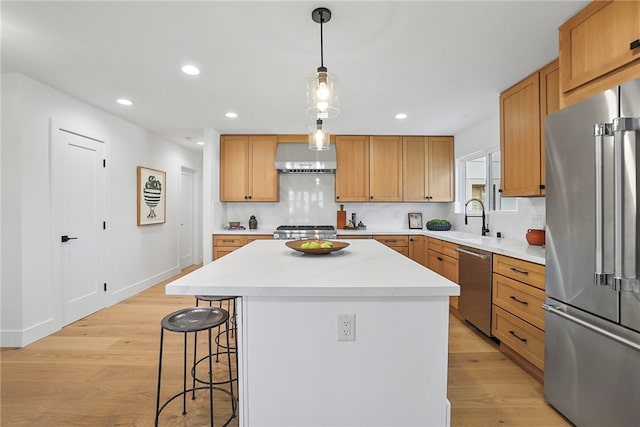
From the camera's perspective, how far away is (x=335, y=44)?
7.20 ft

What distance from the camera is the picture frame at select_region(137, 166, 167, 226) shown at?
452cm

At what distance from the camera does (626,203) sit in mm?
1370

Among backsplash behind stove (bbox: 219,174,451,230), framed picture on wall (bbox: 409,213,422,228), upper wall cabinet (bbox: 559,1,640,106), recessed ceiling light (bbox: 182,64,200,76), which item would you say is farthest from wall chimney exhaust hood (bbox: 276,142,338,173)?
upper wall cabinet (bbox: 559,1,640,106)

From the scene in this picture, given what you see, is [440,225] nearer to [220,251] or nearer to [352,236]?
[352,236]

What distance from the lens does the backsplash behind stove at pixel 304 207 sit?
5188 mm

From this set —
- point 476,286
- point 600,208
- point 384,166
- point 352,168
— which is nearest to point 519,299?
point 476,286

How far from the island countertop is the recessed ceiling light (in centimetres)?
167

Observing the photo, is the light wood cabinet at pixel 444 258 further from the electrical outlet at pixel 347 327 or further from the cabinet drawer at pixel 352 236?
the electrical outlet at pixel 347 327

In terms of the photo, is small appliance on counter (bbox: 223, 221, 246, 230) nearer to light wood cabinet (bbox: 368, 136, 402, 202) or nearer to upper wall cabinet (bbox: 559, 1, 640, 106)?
light wood cabinet (bbox: 368, 136, 402, 202)

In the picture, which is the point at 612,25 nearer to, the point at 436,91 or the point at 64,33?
the point at 436,91

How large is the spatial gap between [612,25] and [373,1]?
128 cm

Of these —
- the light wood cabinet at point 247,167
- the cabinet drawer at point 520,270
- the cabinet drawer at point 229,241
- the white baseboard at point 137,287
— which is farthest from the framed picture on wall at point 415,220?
the white baseboard at point 137,287

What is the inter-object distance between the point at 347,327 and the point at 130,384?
1.79 meters

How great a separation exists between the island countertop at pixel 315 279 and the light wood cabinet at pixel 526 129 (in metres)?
1.52
